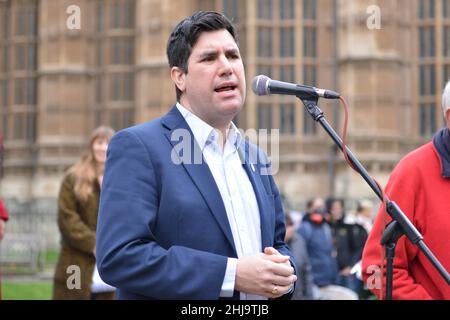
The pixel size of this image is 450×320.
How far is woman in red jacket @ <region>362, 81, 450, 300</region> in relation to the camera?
3.40 m

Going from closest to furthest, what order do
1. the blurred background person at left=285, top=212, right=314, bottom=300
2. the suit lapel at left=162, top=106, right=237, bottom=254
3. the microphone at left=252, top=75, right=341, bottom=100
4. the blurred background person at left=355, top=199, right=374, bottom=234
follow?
the suit lapel at left=162, top=106, right=237, bottom=254, the microphone at left=252, top=75, right=341, bottom=100, the blurred background person at left=285, top=212, right=314, bottom=300, the blurred background person at left=355, top=199, right=374, bottom=234

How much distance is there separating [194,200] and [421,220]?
1199 mm

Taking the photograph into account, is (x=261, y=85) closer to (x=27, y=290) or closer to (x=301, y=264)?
(x=301, y=264)

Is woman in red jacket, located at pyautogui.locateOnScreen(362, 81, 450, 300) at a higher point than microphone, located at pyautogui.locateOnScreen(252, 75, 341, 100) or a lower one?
lower

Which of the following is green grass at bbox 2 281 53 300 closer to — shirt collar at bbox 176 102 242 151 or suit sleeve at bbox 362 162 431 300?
suit sleeve at bbox 362 162 431 300

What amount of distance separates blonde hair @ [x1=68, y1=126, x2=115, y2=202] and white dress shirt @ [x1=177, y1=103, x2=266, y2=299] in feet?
10.5

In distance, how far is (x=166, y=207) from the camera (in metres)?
2.77

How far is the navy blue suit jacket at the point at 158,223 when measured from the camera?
266cm

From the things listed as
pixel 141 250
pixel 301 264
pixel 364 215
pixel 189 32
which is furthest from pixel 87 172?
pixel 364 215

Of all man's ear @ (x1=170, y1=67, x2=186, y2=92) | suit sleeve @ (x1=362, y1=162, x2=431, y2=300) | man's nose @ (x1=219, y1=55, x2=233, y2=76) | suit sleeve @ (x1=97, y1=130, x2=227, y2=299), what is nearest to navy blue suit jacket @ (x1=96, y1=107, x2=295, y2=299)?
suit sleeve @ (x1=97, y1=130, x2=227, y2=299)

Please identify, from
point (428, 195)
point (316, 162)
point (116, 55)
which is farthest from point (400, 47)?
point (428, 195)

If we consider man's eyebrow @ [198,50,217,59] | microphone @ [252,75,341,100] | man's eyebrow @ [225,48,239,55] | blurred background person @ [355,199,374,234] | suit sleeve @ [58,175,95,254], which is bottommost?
blurred background person @ [355,199,374,234]

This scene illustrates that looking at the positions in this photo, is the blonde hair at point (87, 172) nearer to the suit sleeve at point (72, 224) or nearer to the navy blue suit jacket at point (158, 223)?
the suit sleeve at point (72, 224)
